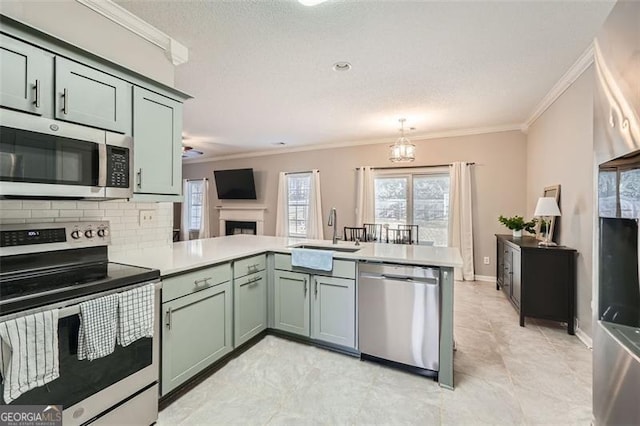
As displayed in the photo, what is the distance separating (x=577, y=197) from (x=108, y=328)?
3.84m

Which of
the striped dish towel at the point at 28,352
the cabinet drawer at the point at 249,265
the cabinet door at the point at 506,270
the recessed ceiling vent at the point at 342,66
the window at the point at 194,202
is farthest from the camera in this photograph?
the window at the point at 194,202

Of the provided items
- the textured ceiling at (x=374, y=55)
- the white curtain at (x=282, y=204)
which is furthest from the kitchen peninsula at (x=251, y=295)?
the white curtain at (x=282, y=204)

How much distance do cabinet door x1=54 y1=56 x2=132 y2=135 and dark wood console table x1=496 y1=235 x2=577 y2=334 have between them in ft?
12.1

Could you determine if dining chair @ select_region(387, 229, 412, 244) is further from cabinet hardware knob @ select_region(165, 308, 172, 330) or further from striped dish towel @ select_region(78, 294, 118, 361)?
striped dish towel @ select_region(78, 294, 118, 361)

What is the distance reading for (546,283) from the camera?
2.93 metres

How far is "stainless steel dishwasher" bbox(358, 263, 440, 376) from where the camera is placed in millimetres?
2043

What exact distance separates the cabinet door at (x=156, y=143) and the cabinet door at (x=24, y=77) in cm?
46

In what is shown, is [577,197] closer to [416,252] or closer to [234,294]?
[416,252]

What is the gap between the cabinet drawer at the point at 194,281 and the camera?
1.78 metres

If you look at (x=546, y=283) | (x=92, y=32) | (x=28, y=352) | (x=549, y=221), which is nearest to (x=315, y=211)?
(x=549, y=221)

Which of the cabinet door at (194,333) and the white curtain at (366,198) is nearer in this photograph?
the cabinet door at (194,333)

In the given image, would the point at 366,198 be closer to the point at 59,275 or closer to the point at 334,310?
the point at 334,310

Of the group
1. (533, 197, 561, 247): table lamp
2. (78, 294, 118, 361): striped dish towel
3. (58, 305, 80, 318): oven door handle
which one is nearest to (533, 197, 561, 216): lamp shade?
(533, 197, 561, 247): table lamp

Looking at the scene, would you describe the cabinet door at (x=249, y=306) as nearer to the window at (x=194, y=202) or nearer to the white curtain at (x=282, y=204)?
the white curtain at (x=282, y=204)
